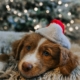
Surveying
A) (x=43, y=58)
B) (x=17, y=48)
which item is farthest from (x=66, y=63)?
(x=17, y=48)

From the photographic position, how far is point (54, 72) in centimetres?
108

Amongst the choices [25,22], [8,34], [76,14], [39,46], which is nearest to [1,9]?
[25,22]

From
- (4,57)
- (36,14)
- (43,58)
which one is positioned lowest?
(36,14)

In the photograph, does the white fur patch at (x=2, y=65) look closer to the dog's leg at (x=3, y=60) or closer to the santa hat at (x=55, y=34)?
Result: the dog's leg at (x=3, y=60)

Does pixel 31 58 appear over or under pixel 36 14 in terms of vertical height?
over

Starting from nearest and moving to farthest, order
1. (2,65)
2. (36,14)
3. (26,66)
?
(26,66), (2,65), (36,14)

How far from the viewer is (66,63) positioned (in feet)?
3.51

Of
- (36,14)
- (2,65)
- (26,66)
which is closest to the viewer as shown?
(26,66)

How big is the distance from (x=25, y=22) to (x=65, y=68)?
3.73 ft

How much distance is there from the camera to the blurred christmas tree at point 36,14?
2.12 m

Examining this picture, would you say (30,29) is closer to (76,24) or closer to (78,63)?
(76,24)

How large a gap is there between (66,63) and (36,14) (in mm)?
1203

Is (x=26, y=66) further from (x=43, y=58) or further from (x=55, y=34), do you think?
(x=55, y=34)

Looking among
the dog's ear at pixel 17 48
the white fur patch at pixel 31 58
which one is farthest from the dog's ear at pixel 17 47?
the white fur patch at pixel 31 58
